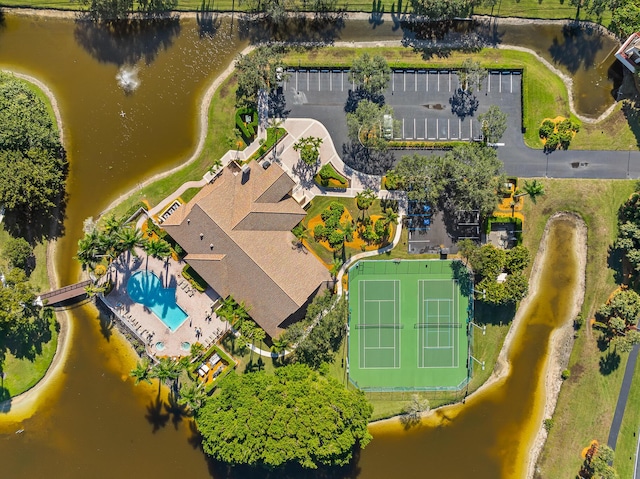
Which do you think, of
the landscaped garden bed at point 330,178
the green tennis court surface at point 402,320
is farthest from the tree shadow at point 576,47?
the landscaped garden bed at point 330,178

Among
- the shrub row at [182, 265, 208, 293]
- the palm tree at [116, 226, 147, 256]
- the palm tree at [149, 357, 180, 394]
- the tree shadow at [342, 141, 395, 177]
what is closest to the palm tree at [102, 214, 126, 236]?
the palm tree at [116, 226, 147, 256]

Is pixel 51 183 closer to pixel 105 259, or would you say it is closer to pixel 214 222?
pixel 105 259

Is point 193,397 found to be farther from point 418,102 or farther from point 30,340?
point 418,102

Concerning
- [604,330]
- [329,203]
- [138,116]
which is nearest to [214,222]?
[329,203]

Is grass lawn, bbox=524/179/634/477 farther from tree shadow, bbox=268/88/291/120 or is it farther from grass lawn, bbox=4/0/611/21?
tree shadow, bbox=268/88/291/120

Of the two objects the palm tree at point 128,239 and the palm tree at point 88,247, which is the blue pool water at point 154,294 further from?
the palm tree at point 88,247

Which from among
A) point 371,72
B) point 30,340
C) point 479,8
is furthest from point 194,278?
point 479,8
